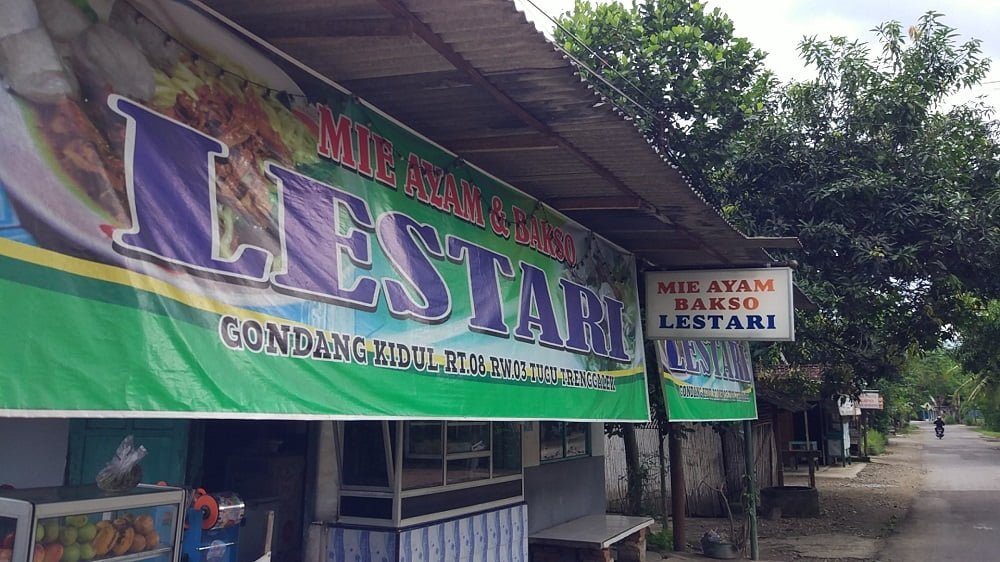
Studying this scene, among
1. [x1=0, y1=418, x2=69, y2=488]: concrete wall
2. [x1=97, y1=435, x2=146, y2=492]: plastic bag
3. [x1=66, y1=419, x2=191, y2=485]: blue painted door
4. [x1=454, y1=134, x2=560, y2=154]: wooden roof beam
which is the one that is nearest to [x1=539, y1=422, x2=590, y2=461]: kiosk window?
[x1=454, y1=134, x2=560, y2=154]: wooden roof beam

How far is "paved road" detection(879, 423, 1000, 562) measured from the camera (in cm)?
1232

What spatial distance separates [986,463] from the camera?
33.2 metres

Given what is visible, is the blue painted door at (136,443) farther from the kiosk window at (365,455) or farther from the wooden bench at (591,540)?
the wooden bench at (591,540)

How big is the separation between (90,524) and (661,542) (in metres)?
9.94

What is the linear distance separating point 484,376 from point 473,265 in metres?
0.76

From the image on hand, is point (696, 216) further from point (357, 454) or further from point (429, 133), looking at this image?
point (357, 454)

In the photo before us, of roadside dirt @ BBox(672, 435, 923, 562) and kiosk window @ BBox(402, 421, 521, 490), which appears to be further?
roadside dirt @ BBox(672, 435, 923, 562)

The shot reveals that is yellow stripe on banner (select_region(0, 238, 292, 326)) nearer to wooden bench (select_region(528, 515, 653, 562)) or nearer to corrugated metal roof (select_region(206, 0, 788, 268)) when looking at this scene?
corrugated metal roof (select_region(206, 0, 788, 268))

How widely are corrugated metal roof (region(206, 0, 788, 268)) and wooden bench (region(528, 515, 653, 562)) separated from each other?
12.2 feet

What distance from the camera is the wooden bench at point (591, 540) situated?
8734mm

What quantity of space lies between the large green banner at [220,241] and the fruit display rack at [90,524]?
2.48 ft

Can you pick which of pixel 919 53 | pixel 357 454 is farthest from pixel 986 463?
pixel 357 454

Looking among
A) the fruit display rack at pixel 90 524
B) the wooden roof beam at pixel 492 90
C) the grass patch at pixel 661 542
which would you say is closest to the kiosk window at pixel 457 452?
the wooden roof beam at pixel 492 90

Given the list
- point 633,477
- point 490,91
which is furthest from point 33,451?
point 633,477
